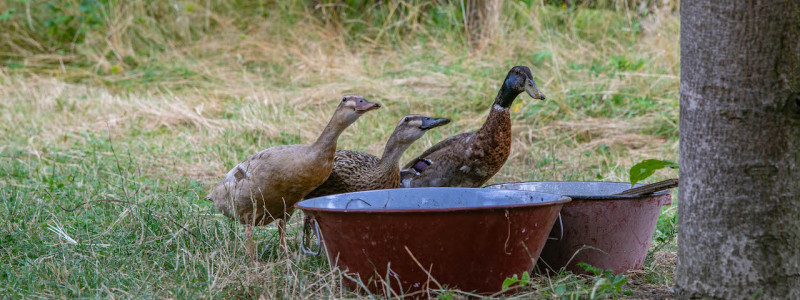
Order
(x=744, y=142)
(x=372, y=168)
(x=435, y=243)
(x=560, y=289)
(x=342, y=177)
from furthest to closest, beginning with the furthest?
(x=372, y=168) < (x=342, y=177) < (x=560, y=289) < (x=435, y=243) < (x=744, y=142)

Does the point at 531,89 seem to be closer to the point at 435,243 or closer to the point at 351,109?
the point at 351,109

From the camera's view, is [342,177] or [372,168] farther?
[372,168]

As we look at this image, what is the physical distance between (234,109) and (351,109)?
431cm

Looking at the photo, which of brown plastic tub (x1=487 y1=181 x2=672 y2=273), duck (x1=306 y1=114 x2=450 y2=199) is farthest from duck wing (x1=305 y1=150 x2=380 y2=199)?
brown plastic tub (x1=487 y1=181 x2=672 y2=273)

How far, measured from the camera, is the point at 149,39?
34.6 ft

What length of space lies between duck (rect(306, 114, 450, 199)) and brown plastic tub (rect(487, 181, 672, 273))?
1.07 meters

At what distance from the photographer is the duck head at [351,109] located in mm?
3660

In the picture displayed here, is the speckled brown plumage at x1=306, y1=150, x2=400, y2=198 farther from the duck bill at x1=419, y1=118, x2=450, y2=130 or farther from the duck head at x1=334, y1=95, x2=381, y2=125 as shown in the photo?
the duck head at x1=334, y1=95, x2=381, y2=125

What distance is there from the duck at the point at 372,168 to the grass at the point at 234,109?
34 cm

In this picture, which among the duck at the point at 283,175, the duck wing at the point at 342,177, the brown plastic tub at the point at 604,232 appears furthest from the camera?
the duck wing at the point at 342,177

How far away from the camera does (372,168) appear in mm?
4082

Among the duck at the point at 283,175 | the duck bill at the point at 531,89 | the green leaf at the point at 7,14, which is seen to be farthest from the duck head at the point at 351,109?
the green leaf at the point at 7,14

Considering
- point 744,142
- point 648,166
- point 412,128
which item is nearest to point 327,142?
point 412,128

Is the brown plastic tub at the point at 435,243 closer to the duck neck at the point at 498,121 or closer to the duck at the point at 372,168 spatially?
the duck at the point at 372,168
